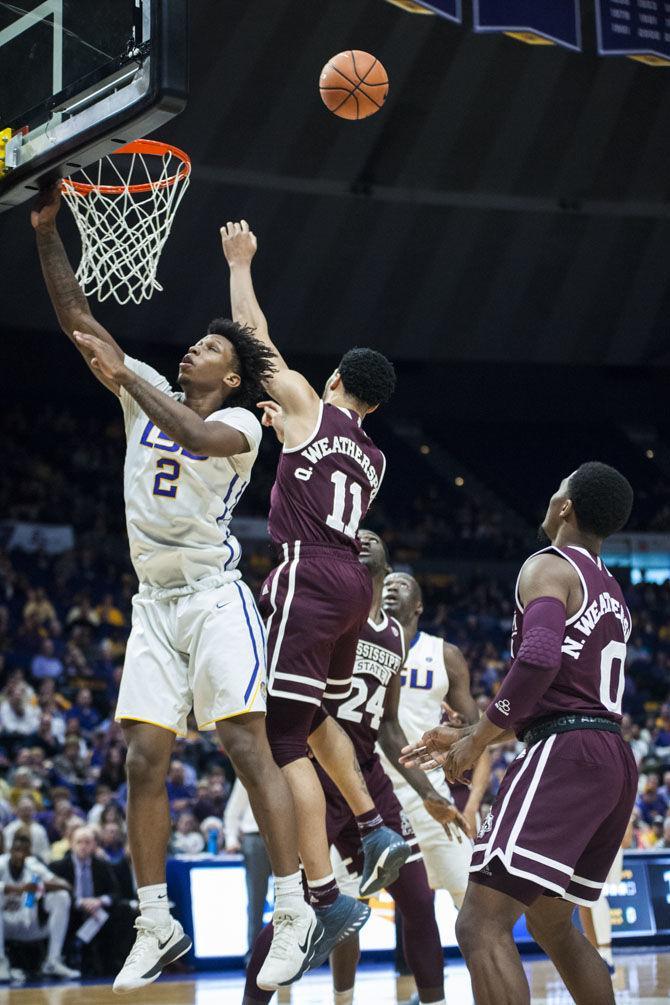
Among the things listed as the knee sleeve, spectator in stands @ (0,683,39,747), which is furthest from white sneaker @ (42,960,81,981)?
the knee sleeve

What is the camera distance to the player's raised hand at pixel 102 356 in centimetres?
496

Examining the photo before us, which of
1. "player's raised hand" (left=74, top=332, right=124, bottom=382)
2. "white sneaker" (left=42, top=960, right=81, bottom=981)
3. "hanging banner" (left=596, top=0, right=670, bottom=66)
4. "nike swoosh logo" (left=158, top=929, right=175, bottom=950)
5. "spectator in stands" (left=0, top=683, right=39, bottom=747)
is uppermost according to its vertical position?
"hanging banner" (left=596, top=0, right=670, bottom=66)

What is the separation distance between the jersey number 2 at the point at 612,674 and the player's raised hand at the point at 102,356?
2.25 metres

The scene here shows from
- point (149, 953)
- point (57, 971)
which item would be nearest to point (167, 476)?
point (149, 953)

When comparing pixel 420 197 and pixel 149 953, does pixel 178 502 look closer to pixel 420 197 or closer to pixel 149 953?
pixel 149 953

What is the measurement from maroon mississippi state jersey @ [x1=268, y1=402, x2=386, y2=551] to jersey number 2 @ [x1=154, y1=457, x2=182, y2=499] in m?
0.62

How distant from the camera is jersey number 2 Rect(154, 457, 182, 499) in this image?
541 centimetres

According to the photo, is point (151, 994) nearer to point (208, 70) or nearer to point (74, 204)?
point (74, 204)

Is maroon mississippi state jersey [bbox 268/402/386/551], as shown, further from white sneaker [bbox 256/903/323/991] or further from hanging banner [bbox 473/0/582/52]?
hanging banner [bbox 473/0/582/52]

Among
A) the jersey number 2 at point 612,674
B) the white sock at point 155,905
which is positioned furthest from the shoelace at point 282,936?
the jersey number 2 at point 612,674

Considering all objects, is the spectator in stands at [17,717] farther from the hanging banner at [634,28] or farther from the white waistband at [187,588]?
the white waistband at [187,588]

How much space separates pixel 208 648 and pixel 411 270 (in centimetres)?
1951

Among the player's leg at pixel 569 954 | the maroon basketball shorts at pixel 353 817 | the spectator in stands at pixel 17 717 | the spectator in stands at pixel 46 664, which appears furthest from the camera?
the spectator in stands at pixel 46 664

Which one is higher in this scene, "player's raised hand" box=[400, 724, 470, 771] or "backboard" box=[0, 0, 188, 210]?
"backboard" box=[0, 0, 188, 210]
